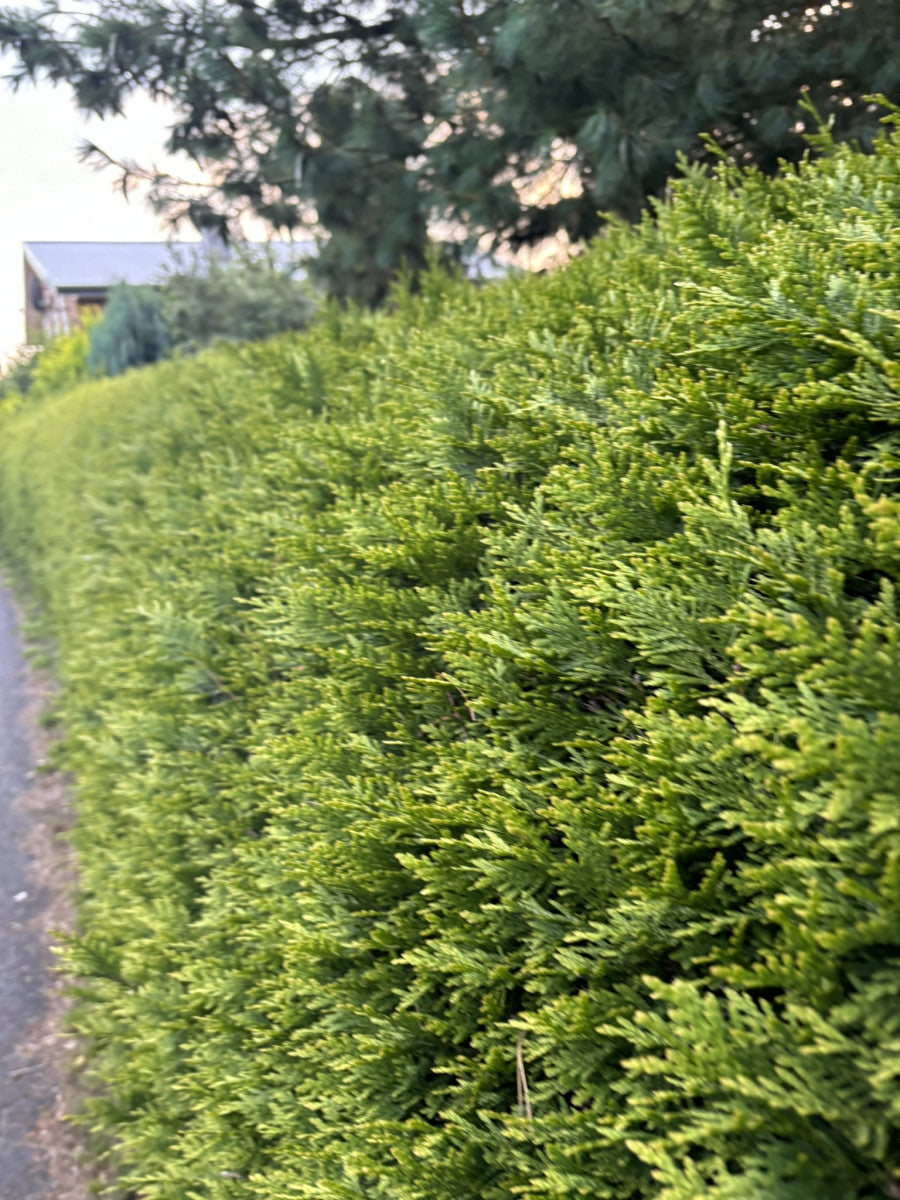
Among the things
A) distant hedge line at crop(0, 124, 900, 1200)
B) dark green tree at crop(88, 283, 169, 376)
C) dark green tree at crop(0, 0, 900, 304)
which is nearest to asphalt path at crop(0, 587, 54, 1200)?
distant hedge line at crop(0, 124, 900, 1200)

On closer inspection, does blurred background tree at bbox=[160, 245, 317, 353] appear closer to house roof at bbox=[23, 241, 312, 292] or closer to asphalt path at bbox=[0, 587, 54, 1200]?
asphalt path at bbox=[0, 587, 54, 1200]

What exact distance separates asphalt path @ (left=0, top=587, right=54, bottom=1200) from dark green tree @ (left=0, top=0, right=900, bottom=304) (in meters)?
4.92

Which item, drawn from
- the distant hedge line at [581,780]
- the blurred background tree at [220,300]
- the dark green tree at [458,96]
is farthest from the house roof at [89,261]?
the distant hedge line at [581,780]

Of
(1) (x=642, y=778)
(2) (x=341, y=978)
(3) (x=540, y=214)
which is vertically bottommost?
(2) (x=341, y=978)

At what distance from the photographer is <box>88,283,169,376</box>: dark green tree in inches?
827

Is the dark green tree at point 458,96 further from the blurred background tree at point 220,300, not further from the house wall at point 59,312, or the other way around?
the house wall at point 59,312

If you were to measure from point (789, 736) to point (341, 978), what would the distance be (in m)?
1.30

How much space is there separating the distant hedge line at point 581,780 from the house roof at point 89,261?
3524 centimetres

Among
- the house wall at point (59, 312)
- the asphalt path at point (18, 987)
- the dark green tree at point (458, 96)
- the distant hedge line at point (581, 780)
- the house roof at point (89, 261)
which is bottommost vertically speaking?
the asphalt path at point (18, 987)

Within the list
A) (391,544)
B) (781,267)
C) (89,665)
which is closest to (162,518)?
(89,665)

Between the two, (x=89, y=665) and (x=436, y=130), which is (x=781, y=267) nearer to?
(x=436, y=130)

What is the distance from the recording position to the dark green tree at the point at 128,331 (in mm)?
21000

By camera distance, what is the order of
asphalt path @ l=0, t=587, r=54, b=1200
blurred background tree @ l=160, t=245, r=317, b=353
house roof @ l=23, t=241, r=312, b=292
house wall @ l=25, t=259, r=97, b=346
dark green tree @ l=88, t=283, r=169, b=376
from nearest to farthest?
asphalt path @ l=0, t=587, r=54, b=1200, blurred background tree @ l=160, t=245, r=317, b=353, dark green tree @ l=88, t=283, r=169, b=376, house wall @ l=25, t=259, r=97, b=346, house roof @ l=23, t=241, r=312, b=292

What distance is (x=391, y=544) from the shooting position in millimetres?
2816
